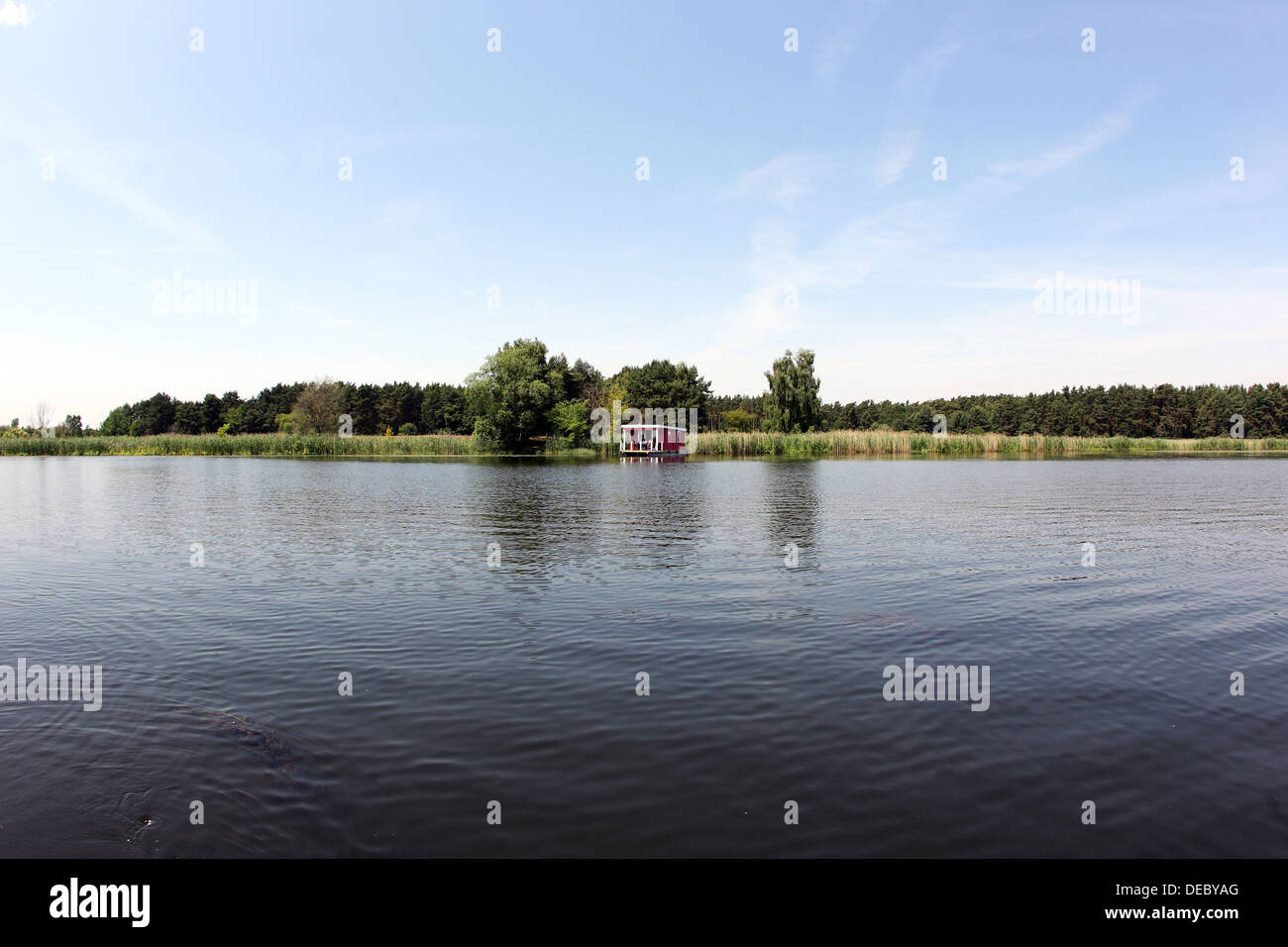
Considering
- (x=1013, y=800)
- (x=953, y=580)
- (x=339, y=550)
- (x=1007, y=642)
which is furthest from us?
(x=339, y=550)

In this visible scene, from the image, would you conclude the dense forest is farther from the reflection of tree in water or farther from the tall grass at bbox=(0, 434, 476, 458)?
the reflection of tree in water

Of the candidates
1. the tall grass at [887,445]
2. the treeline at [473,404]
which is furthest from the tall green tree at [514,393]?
the tall grass at [887,445]

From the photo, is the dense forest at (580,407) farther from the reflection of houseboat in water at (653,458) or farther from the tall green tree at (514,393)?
the reflection of houseboat in water at (653,458)

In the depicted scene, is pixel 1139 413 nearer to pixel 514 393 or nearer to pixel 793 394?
pixel 793 394

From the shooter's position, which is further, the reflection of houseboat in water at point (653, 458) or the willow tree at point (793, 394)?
the willow tree at point (793, 394)

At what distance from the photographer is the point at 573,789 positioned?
23.2 ft

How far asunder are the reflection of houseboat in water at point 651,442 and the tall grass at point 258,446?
24.7 meters

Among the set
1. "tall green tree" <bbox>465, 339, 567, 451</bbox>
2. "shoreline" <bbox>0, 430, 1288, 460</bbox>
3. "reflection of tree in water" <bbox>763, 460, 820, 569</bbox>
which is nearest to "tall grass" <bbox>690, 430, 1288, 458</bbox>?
"shoreline" <bbox>0, 430, 1288, 460</bbox>

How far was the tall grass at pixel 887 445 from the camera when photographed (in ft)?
298

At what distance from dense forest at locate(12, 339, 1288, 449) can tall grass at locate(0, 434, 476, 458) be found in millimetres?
7538

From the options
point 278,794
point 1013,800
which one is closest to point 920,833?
point 1013,800

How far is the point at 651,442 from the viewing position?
299ft

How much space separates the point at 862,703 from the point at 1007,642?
4.10 meters
